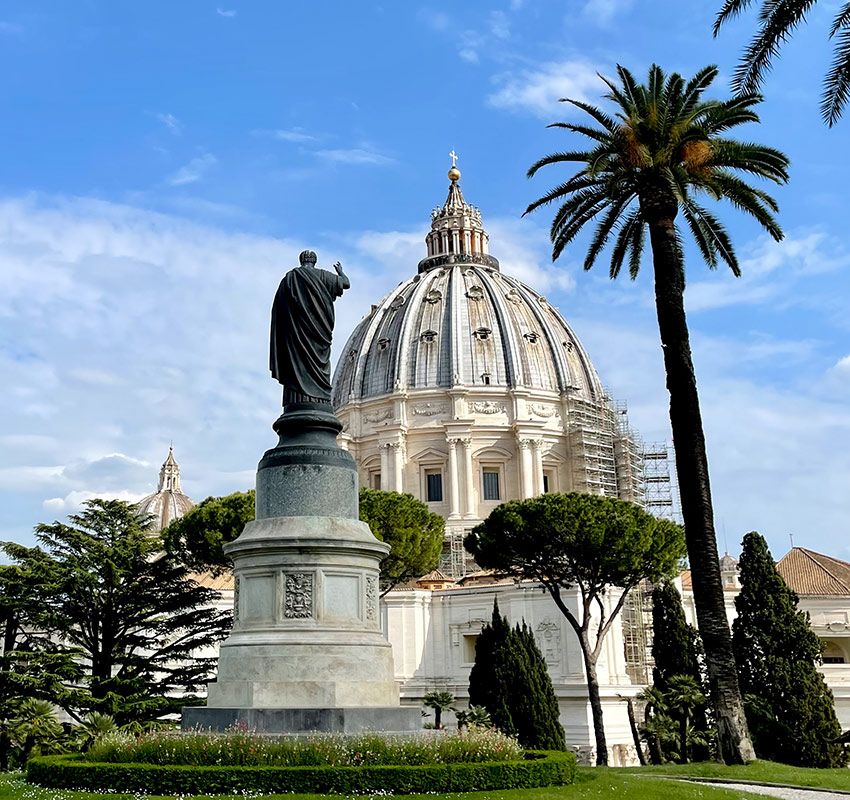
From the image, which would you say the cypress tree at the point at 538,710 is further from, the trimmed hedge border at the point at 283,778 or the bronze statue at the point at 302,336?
the trimmed hedge border at the point at 283,778

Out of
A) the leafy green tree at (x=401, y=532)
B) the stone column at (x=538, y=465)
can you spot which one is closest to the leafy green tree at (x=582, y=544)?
the leafy green tree at (x=401, y=532)

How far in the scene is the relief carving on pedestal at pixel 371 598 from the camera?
16336 millimetres

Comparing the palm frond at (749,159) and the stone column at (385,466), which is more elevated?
the stone column at (385,466)

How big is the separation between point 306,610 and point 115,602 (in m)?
20.7

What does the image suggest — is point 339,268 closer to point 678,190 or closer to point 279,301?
point 279,301

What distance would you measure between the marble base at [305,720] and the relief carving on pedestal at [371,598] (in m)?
1.80

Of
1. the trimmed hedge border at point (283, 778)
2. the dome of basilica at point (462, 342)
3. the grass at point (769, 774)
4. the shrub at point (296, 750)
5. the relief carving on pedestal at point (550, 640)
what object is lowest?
the grass at point (769, 774)

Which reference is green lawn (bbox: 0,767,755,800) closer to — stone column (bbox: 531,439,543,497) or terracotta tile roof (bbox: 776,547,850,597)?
terracotta tile roof (bbox: 776,547,850,597)

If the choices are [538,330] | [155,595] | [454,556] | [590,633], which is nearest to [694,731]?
[590,633]

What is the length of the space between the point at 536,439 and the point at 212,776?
74591mm

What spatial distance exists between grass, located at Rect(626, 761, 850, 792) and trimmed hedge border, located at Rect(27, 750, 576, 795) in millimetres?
8042

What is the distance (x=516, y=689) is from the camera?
3897 centimetres

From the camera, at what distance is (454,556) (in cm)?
7788

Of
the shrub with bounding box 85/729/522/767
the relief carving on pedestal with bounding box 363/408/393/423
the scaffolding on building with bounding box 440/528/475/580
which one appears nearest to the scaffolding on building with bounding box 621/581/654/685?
the scaffolding on building with bounding box 440/528/475/580
